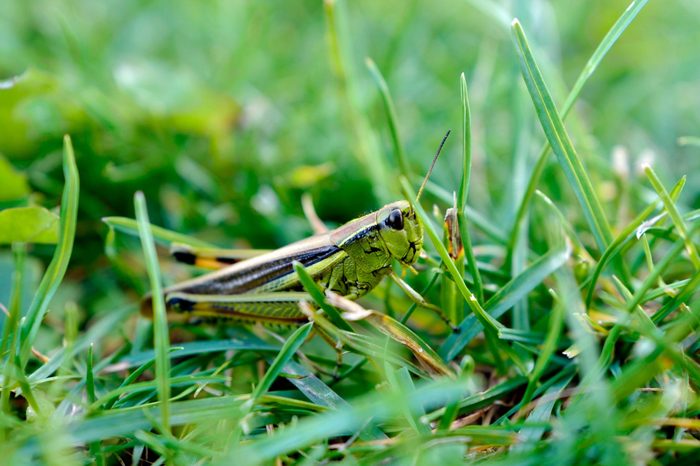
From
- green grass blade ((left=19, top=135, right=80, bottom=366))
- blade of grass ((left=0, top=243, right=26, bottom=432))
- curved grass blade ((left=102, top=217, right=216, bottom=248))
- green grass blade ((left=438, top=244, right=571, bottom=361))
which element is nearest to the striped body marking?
curved grass blade ((left=102, top=217, right=216, bottom=248))

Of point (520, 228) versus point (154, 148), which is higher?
point (154, 148)

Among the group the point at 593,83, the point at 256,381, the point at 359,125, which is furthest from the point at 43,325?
the point at 593,83

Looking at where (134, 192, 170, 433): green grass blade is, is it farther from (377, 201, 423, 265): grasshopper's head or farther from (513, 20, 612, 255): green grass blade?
(513, 20, 612, 255): green grass blade

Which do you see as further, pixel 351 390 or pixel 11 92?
pixel 11 92

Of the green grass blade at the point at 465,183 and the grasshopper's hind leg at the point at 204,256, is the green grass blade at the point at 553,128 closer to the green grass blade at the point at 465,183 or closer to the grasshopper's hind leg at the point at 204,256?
the green grass blade at the point at 465,183

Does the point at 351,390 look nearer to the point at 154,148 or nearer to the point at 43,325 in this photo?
the point at 43,325

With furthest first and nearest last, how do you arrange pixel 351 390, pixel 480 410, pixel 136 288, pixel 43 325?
pixel 136 288
pixel 43 325
pixel 351 390
pixel 480 410

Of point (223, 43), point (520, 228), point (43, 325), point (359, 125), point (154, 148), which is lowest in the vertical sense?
point (520, 228)

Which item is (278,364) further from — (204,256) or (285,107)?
(285,107)
